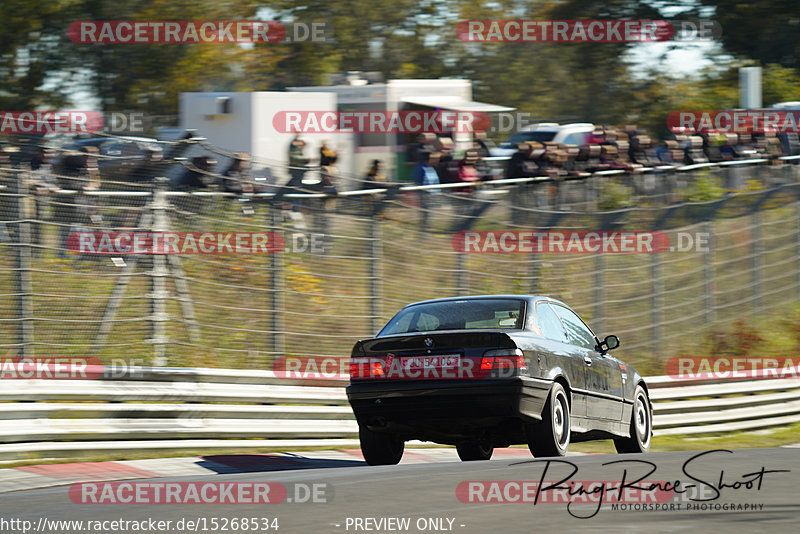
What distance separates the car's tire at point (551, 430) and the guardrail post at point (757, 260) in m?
11.5

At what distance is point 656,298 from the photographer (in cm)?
1861

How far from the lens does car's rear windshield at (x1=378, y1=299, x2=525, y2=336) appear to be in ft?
32.2

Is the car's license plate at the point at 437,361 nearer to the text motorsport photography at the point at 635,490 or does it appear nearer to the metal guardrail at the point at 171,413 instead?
the metal guardrail at the point at 171,413

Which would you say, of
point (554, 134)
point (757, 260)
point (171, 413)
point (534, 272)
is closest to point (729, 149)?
point (757, 260)

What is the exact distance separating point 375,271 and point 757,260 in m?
8.46

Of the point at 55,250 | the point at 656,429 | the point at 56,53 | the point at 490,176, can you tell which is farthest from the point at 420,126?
the point at 56,53

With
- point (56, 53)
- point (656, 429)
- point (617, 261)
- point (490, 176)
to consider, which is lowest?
point (656, 429)

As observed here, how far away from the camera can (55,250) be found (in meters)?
12.2

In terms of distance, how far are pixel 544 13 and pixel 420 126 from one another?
77.9 ft

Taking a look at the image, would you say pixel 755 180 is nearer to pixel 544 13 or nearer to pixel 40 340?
pixel 40 340

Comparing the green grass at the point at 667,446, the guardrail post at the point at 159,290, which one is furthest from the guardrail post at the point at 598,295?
the guardrail post at the point at 159,290

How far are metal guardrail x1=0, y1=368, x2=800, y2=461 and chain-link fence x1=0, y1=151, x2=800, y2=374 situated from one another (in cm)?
142

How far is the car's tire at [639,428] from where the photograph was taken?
11.7m

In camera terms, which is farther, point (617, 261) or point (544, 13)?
point (544, 13)
